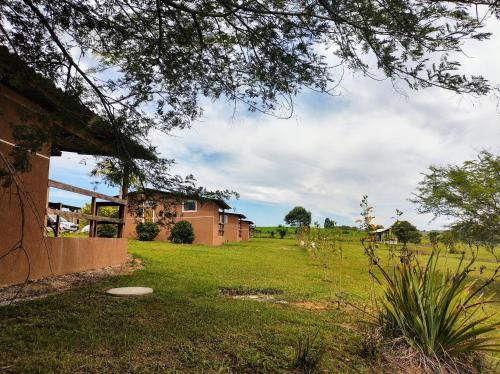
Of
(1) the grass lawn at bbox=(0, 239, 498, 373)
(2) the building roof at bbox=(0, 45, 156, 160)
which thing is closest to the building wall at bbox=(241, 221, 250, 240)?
(1) the grass lawn at bbox=(0, 239, 498, 373)

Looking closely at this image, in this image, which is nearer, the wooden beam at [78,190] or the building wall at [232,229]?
the wooden beam at [78,190]

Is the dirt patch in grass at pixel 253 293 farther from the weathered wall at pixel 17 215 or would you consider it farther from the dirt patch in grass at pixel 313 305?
the weathered wall at pixel 17 215

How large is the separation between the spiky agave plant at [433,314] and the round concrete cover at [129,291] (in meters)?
4.26

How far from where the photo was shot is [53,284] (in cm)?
764

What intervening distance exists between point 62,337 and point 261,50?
4.19 m

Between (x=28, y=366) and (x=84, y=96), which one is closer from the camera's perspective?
(x=28, y=366)

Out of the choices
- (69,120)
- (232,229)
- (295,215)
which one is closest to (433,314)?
(69,120)

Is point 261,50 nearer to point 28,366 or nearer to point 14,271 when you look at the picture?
point 28,366

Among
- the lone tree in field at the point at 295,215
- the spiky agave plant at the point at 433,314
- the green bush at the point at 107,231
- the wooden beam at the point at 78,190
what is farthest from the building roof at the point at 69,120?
the lone tree in field at the point at 295,215

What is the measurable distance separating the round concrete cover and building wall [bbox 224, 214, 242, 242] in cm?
3000

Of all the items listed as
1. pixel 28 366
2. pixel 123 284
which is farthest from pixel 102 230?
pixel 28 366

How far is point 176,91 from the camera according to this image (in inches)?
221

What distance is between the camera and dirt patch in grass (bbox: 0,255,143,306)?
21.0 ft

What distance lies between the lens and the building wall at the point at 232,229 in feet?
126
